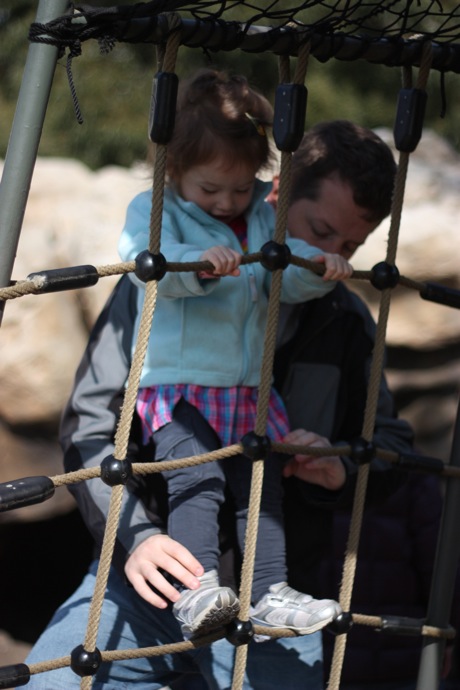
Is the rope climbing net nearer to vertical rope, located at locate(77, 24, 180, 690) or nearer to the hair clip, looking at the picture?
vertical rope, located at locate(77, 24, 180, 690)

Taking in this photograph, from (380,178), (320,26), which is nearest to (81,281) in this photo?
(320,26)

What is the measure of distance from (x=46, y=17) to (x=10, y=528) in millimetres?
1780

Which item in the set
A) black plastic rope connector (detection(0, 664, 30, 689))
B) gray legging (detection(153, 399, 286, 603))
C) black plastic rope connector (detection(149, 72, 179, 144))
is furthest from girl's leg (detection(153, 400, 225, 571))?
black plastic rope connector (detection(149, 72, 179, 144))

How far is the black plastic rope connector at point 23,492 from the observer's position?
3.34 feet

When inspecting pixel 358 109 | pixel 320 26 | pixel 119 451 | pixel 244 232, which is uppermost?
pixel 358 109

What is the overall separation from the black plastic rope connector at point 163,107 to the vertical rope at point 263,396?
149 mm

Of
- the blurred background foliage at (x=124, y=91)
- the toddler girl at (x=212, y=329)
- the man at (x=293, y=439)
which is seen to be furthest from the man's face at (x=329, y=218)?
the blurred background foliage at (x=124, y=91)

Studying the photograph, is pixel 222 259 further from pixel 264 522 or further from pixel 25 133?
pixel 264 522

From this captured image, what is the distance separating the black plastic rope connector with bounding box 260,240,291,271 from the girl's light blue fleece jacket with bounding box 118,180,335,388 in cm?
9

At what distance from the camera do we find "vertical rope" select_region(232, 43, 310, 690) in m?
1.16

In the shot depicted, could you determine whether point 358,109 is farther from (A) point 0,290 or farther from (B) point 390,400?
(A) point 0,290

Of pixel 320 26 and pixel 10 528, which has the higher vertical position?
pixel 320 26

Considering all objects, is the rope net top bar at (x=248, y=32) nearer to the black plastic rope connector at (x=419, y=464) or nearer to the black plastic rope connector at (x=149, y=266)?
the black plastic rope connector at (x=149, y=266)

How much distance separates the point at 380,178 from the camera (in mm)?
1466
